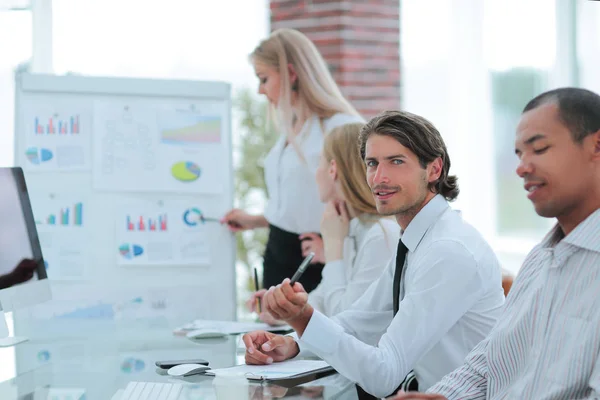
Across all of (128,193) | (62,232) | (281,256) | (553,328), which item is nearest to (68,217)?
(62,232)

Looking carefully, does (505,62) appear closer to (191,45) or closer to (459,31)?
(459,31)

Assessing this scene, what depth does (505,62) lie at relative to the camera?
17.5ft

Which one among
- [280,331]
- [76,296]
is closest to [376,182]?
[280,331]

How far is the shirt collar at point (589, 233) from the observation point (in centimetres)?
127

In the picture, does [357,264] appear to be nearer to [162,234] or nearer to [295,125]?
[295,125]

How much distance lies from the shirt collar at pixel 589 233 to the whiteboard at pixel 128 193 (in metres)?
1.90

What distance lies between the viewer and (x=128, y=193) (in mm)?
3025

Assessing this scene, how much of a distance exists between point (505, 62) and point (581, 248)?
4287 millimetres

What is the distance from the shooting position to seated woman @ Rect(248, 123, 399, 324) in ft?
7.44

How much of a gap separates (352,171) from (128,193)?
109 centimetres

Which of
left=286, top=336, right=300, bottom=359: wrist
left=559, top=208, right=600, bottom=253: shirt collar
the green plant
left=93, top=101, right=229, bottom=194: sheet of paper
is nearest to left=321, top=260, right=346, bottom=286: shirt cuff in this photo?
left=286, top=336, right=300, bottom=359: wrist

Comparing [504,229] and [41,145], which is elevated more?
[41,145]

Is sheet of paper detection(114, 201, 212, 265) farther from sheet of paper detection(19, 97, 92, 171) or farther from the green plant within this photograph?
the green plant

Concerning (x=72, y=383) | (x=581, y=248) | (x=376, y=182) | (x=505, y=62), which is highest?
(x=505, y=62)
